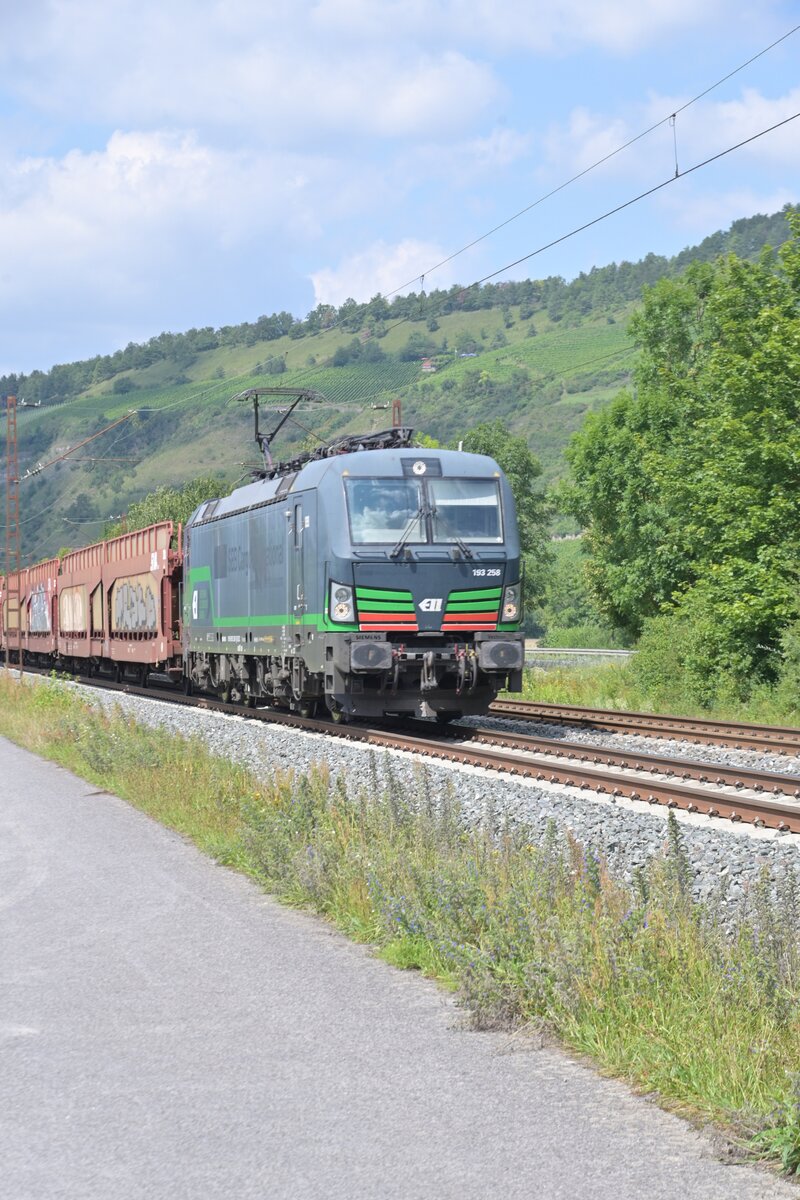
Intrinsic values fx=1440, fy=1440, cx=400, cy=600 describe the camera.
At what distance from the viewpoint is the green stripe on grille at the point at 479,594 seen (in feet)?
61.2

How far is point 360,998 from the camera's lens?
707 cm

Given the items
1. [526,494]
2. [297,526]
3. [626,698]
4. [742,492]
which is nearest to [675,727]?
[297,526]

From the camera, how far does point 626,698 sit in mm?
27781

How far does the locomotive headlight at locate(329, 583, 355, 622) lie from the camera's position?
59.7ft

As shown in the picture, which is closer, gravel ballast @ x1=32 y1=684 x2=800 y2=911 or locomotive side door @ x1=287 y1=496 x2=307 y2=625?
gravel ballast @ x1=32 y1=684 x2=800 y2=911

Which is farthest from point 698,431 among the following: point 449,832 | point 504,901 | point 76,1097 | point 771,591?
point 76,1097

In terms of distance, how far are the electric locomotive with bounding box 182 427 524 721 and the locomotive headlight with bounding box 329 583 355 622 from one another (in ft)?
0.04

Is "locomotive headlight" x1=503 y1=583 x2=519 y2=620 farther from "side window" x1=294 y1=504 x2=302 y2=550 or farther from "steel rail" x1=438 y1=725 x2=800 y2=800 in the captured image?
"side window" x1=294 y1=504 x2=302 y2=550

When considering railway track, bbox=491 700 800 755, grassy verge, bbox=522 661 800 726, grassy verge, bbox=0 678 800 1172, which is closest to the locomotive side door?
railway track, bbox=491 700 800 755

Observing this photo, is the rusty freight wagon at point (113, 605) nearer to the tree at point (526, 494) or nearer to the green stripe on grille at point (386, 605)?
the green stripe on grille at point (386, 605)

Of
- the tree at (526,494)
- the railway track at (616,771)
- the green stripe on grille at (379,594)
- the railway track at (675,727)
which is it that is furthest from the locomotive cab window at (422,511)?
the tree at (526,494)

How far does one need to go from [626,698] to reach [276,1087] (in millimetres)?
22633

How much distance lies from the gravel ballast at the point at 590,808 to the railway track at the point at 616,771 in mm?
214

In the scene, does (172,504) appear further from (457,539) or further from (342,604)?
(342,604)
